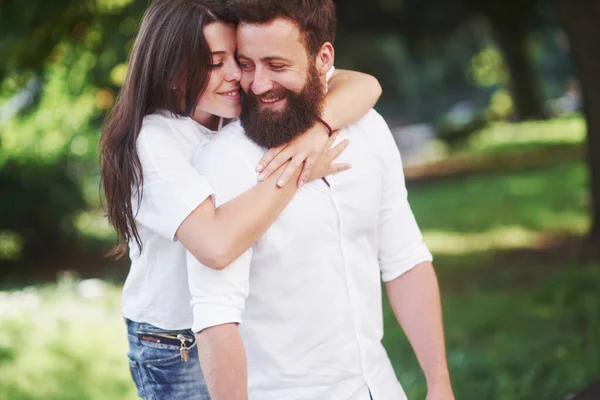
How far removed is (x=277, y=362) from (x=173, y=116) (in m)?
0.85

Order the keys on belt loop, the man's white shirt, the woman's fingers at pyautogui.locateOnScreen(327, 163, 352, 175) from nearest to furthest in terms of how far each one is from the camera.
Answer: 1. the man's white shirt
2. the woman's fingers at pyautogui.locateOnScreen(327, 163, 352, 175)
3. the keys on belt loop

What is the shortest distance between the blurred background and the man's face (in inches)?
69.0

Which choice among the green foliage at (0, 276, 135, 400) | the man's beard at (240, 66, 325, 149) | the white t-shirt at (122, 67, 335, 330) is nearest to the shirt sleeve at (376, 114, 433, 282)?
the man's beard at (240, 66, 325, 149)

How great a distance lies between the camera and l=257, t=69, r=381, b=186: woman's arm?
2.47m

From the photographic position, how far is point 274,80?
2504mm

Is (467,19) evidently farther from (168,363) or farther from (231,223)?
(231,223)

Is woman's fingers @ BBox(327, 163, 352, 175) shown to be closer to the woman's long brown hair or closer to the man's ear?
the man's ear

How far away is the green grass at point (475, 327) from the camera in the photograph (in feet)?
18.8

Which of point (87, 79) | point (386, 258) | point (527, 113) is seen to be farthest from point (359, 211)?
point (527, 113)

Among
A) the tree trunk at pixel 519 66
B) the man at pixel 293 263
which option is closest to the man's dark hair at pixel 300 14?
the man at pixel 293 263

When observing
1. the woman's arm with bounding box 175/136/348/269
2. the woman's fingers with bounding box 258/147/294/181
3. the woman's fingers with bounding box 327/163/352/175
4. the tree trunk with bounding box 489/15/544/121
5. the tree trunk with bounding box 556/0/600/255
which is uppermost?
the tree trunk with bounding box 489/15/544/121

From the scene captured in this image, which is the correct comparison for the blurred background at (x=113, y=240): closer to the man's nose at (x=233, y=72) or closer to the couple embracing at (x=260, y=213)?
the couple embracing at (x=260, y=213)

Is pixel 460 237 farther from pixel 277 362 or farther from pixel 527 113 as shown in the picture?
pixel 527 113

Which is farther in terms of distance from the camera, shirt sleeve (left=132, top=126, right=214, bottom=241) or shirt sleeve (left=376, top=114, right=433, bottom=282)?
shirt sleeve (left=376, top=114, right=433, bottom=282)
